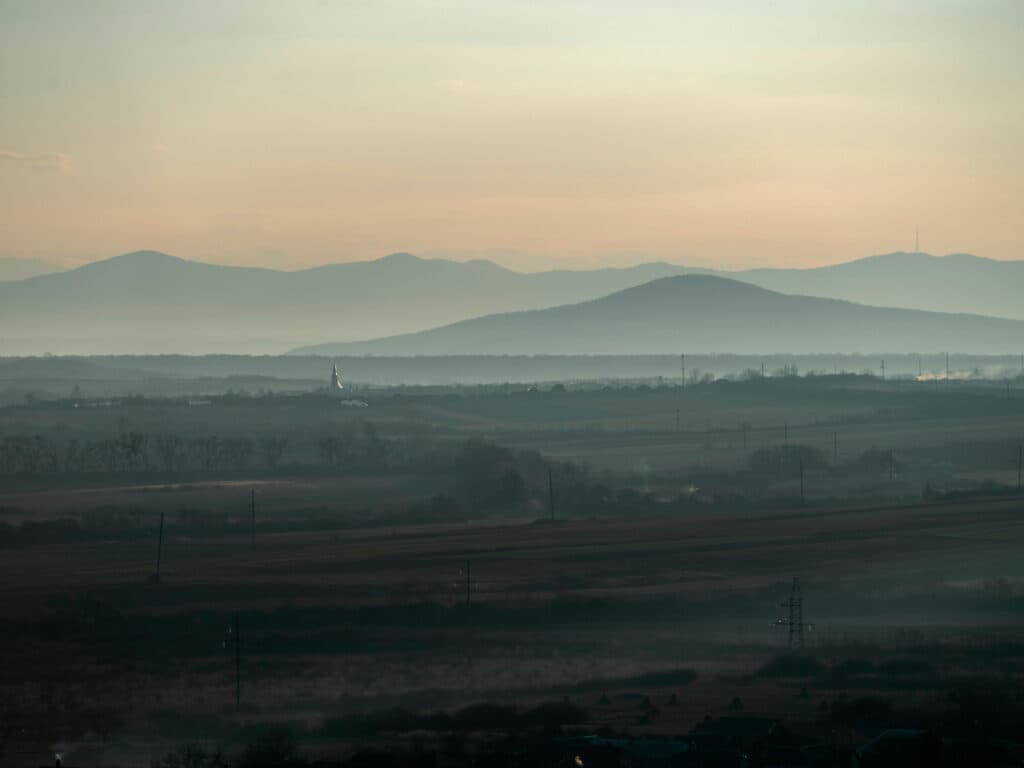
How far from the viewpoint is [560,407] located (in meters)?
122

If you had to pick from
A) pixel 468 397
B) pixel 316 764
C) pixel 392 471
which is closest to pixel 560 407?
pixel 468 397

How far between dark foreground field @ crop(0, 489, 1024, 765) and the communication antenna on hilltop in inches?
11.4

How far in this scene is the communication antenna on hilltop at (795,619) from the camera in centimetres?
3897

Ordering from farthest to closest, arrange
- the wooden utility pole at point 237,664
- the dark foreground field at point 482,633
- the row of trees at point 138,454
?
the row of trees at point 138,454
the wooden utility pole at point 237,664
the dark foreground field at point 482,633

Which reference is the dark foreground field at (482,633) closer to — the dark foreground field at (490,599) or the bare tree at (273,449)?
the dark foreground field at (490,599)

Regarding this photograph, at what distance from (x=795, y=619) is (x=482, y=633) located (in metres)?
7.04

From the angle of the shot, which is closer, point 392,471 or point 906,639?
point 906,639

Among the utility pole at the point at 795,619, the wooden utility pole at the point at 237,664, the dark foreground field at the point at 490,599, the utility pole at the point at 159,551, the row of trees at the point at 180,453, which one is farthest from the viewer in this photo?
the row of trees at the point at 180,453

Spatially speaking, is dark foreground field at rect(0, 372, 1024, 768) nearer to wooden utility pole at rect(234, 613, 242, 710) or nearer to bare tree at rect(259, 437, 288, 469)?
wooden utility pole at rect(234, 613, 242, 710)

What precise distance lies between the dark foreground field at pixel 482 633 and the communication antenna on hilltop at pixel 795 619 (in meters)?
0.29

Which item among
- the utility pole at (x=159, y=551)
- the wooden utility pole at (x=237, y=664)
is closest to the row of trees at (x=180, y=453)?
the utility pole at (x=159, y=551)

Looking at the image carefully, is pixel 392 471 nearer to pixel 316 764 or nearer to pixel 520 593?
pixel 520 593

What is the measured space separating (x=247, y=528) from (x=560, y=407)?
215 feet

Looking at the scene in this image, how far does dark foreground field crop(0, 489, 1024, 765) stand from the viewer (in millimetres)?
33031
